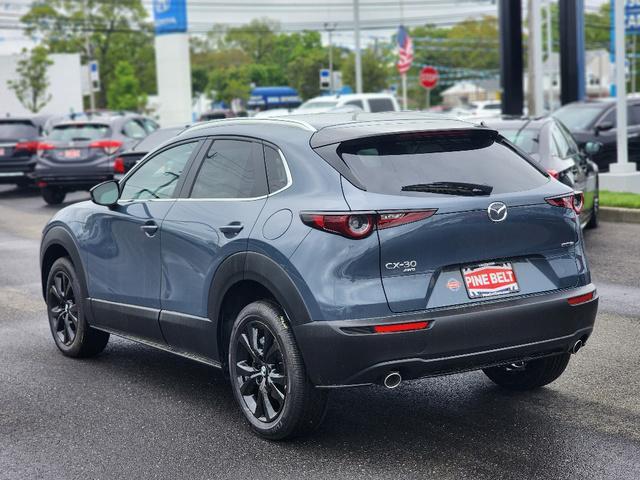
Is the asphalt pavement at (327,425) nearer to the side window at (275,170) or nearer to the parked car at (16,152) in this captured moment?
the side window at (275,170)

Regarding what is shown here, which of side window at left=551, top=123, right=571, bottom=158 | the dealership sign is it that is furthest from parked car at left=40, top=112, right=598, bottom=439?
the dealership sign

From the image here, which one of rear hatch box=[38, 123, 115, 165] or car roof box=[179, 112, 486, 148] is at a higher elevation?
car roof box=[179, 112, 486, 148]

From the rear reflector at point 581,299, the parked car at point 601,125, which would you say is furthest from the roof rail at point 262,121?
the parked car at point 601,125

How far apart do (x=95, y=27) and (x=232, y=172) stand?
9900 centimetres

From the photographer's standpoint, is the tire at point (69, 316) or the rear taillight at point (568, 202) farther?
the tire at point (69, 316)

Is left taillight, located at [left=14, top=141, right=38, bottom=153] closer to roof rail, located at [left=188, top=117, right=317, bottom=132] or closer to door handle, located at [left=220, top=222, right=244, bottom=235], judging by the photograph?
roof rail, located at [left=188, top=117, right=317, bottom=132]

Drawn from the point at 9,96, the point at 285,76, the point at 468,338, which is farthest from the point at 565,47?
the point at 285,76

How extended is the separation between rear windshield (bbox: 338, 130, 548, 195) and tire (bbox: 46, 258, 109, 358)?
2.80 metres

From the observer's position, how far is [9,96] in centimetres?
7500

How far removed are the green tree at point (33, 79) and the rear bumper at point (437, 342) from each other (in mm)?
65717

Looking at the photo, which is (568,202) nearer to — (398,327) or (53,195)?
(398,327)

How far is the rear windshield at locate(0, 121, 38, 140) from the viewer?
2508cm

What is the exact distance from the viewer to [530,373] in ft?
Answer: 20.8

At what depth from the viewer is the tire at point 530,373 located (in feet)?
20.4
